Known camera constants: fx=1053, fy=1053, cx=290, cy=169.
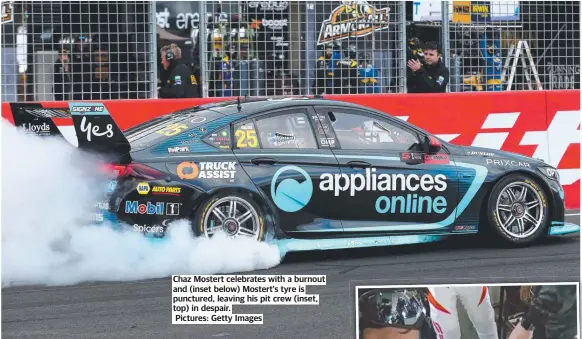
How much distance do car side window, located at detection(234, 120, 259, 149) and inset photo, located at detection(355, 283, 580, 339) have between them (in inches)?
82.3

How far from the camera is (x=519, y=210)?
6.74 meters

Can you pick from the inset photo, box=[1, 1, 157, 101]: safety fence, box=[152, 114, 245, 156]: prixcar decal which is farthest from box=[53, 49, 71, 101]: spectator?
the inset photo

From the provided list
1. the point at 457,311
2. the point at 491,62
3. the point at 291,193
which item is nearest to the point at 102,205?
the point at 291,193

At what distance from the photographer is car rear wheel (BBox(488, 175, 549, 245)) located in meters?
6.59

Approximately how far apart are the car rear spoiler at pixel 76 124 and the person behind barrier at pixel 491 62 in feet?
11.3

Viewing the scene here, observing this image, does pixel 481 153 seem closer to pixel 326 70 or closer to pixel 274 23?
pixel 326 70

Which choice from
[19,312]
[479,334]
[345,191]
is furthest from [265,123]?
[479,334]

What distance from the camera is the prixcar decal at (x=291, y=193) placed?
613 cm

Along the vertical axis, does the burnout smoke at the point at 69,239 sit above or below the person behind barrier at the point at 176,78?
below

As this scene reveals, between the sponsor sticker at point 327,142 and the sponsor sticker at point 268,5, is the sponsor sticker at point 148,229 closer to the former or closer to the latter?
the sponsor sticker at point 327,142

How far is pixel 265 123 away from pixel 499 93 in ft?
7.06

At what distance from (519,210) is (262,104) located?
178 centimetres

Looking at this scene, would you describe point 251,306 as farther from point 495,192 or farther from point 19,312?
point 495,192

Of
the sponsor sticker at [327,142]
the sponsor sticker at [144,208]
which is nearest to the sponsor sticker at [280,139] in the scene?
the sponsor sticker at [327,142]
